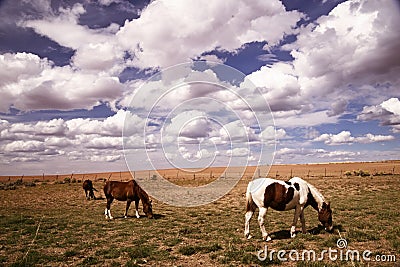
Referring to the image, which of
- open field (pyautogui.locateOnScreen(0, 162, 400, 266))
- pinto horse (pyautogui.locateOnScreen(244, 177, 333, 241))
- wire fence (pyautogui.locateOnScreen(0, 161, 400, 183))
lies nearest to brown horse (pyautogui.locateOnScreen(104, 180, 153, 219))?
open field (pyautogui.locateOnScreen(0, 162, 400, 266))

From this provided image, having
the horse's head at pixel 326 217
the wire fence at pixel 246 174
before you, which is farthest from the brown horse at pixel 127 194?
the wire fence at pixel 246 174

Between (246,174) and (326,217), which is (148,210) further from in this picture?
(246,174)

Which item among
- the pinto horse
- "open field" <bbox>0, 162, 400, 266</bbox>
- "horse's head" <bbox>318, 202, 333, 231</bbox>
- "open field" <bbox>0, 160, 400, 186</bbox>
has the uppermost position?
the pinto horse

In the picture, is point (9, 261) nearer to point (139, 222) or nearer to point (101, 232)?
point (101, 232)

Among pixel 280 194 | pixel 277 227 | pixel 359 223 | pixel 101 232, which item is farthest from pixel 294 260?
pixel 101 232

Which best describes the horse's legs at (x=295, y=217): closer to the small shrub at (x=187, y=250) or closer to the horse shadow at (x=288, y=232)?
the horse shadow at (x=288, y=232)

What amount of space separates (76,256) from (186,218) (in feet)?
26.1

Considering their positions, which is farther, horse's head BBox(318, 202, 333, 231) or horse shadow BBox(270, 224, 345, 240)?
horse's head BBox(318, 202, 333, 231)

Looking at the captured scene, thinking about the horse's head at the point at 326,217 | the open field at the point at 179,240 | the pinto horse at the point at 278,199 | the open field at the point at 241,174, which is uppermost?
the pinto horse at the point at 278,199

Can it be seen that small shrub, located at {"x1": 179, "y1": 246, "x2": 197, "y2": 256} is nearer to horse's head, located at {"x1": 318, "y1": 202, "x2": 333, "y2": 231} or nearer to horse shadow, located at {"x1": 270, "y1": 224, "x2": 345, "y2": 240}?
horse shadow, located at {"x1": 270, "y1": 224, "x2": 345, "y2": 240}

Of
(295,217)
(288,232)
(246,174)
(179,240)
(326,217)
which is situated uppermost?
(295,217)

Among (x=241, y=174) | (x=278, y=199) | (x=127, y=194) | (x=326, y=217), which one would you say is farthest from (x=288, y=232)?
(x=241, y=174)

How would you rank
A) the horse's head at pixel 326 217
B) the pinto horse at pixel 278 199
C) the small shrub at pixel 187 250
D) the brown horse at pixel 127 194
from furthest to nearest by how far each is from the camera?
the brown horse at pixel 127 194 → the horse's head at pixel 326 217 → the pinto horse at pixel 278 199 → the small shrub at pixel 187 250

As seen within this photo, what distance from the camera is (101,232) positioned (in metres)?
12.9
